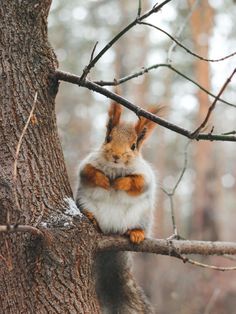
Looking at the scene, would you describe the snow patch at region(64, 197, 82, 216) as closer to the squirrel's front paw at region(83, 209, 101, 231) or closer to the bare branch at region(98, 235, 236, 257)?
the bare branch at region(98, 235, 236, 257)

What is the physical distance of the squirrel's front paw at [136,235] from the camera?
7.82 ft

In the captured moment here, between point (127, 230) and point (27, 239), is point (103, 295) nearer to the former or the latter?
point (127, 230)

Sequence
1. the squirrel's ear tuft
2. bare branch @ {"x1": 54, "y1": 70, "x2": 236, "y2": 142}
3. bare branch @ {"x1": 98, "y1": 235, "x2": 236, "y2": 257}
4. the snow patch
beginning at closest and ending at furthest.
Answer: bare branch @ {"x1": 54, "y1": 70, "x2": 236, "y2": 142} → the snow patch → bare branch @ {"x1": 98, "y1": 235, "x2": 236, "y2": 257} → the squirrel's ear tuft

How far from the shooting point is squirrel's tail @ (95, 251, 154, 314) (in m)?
2.70

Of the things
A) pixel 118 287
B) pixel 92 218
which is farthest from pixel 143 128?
pixel 118 287

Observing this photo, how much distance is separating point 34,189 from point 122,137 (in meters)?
0.76

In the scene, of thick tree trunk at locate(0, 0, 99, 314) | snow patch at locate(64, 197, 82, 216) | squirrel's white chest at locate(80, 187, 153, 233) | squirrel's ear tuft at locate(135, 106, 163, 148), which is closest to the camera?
thick tree trunk at locate(0, 0, 99, 314)

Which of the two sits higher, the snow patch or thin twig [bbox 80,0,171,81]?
thin twig [bbox 80,0,171,81]

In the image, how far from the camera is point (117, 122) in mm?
2703

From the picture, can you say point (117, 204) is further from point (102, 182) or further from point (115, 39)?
point (115, 39)

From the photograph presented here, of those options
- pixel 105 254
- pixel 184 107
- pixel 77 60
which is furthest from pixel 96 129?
pixel 105 254

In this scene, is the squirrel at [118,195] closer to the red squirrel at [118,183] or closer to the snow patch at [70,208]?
the red squirrel at [118,183]

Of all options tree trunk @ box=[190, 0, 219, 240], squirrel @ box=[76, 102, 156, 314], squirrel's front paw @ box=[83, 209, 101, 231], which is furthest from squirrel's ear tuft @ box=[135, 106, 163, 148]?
tree trunk @ box=[190, 0, 219, 240]

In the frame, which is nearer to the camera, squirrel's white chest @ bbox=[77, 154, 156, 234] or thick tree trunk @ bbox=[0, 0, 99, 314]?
thick tree trunk @ bbox=[0, 0, 99, 314]
